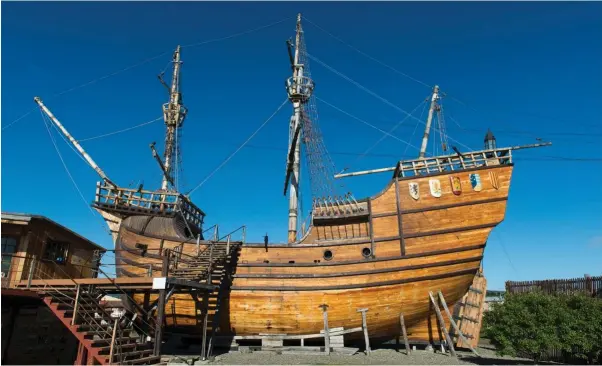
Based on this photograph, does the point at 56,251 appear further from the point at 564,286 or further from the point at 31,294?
the point at 564,286

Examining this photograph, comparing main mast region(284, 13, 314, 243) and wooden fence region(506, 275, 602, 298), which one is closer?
wooden fence region(506, 275, 602, 298)

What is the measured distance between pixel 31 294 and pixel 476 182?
1610cm

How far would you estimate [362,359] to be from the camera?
14844 millimetres

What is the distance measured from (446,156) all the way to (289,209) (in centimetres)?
837

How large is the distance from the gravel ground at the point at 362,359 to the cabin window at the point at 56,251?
24.0ft

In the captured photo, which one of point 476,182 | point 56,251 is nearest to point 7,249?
point 56,251

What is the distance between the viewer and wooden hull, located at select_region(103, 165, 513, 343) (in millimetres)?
16172

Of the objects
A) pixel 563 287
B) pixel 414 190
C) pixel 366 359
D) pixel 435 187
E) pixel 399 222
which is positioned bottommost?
pixel 366 359

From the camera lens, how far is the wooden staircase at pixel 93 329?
34.4 ft

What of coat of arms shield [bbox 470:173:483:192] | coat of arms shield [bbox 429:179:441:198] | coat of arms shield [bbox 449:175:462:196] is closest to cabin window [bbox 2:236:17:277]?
coat of arms shield [bbox 429:179:441:198]

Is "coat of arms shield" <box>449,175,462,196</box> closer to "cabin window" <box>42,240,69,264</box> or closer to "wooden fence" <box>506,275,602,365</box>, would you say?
"wooden fence" <box>506,275,602,365</box>

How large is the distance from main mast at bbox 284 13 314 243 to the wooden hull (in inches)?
170

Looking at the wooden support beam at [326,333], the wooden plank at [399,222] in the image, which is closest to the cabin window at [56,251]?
the wooden support beam at [326,333]

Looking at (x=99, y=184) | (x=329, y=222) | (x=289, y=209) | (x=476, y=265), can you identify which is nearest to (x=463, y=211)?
(x=476, y=265)
